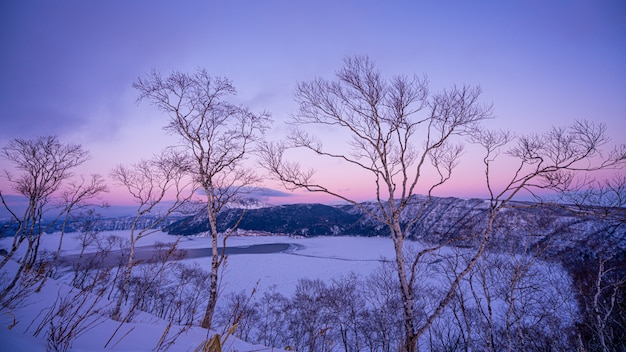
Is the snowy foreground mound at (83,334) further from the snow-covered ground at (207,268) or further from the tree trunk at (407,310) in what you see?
the tree trunk at (407,310)

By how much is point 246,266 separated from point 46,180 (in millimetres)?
58940

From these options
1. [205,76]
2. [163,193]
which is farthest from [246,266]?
[205,76]

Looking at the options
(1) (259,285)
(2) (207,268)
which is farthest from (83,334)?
(2) (207,268)

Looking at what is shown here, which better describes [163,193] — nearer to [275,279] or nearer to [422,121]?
[422,121]

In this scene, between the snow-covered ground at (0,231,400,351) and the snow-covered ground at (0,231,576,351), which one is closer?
the snow-covered ground at (0,231,400,351)

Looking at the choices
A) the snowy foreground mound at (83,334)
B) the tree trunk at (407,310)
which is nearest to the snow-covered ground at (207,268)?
the snowy foreground mound at (83,334)

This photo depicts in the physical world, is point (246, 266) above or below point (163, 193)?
below

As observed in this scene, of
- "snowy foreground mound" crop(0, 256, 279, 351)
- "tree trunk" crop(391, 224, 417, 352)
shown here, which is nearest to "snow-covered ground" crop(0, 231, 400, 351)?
"snowy foreground mound" crop(0, 256, 279, 351)

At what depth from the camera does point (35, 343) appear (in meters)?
1.65

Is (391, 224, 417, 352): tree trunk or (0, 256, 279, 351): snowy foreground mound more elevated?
(0, 256, 279, 351): snowy foreground mound

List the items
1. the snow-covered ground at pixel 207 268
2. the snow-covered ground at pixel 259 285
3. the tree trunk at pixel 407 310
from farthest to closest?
1. the tree trunk at pixel 407 310
2. the snow-covered ground at pixel 259 285
3. the snow-covered ground at pixel 207 268

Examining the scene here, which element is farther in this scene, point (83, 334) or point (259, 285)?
point (259, 285)

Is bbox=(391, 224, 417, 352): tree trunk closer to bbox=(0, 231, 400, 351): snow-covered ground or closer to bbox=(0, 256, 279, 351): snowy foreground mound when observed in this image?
bbox=(0, 231, 400, 351): snow-covered ground

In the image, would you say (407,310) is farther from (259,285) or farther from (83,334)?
(259,285)
